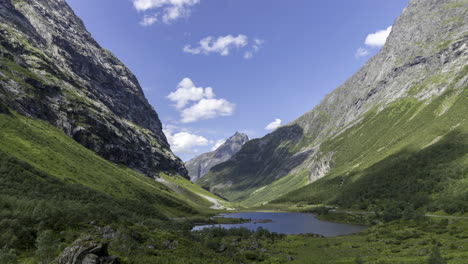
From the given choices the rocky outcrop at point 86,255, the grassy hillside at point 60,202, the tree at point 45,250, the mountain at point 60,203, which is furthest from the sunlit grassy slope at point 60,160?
the rocky outcrop at point 86,255

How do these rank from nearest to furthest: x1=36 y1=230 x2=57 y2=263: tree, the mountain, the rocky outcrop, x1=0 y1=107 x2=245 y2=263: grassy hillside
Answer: the rocky outcrop
x1=36 y1=230 x2=57 y2=263: tree
the mountain
x1=0 y1=107 x2=245 y2=263: grassy hillside

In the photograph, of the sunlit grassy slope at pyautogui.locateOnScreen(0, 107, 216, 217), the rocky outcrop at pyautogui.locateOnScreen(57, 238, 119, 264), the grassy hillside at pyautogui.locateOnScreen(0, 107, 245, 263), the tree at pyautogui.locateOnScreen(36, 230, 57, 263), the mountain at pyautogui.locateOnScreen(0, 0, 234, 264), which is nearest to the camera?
the rocky outcrop at pyautogui.locateOnScreen(57, 238, 119, 264)

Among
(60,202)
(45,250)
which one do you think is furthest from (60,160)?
(45,250)

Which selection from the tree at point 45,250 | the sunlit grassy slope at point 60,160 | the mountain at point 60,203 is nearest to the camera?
the tree at point 45,250

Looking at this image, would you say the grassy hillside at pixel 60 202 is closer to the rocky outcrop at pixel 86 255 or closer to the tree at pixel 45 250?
the tree at pixel 45 250

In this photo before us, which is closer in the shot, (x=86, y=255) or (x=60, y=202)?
(x=86, y=255)

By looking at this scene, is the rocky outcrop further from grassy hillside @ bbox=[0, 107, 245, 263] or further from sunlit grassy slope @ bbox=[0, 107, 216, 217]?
sunlit grassy slope @ bbox=[0, 107, 216, 217]

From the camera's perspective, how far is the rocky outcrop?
22.4m

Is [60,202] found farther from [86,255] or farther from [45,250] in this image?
[86,255]

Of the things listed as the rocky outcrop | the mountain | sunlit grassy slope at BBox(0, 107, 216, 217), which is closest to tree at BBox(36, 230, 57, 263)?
the mountain

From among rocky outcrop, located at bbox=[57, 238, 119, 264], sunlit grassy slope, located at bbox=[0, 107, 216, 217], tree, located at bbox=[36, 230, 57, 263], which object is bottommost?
tree, located at bbox=[36, 230, 57, 263]

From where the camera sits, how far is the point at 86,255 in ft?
74.5

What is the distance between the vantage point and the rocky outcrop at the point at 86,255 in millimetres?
22438

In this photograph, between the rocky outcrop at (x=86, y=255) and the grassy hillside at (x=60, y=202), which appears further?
the grassy hillside at (x=60, y=202)
